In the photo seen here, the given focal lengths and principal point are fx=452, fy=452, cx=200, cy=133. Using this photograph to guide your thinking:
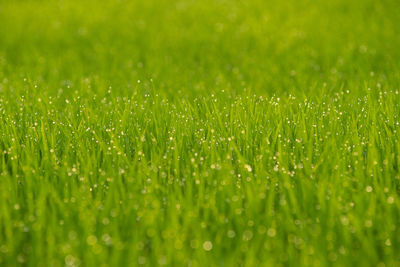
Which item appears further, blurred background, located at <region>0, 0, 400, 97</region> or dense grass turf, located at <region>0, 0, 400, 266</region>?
blurred background, located at <region>0, 0, 400, 97</region>

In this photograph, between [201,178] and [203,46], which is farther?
[203,46]

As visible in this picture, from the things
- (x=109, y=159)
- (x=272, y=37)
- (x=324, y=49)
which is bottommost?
(x=109, y=159)

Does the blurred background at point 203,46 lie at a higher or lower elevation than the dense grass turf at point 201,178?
higher

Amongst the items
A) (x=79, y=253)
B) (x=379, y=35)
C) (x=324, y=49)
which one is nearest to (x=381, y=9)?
→ (x=379, y=35)

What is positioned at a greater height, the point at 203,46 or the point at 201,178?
the point at 203,46

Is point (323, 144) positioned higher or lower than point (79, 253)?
higher

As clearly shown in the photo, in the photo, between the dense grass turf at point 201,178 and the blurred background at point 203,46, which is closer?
the dense grass turf at point 201,178

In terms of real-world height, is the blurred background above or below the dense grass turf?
above

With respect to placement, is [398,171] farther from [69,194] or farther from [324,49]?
[324,49]
